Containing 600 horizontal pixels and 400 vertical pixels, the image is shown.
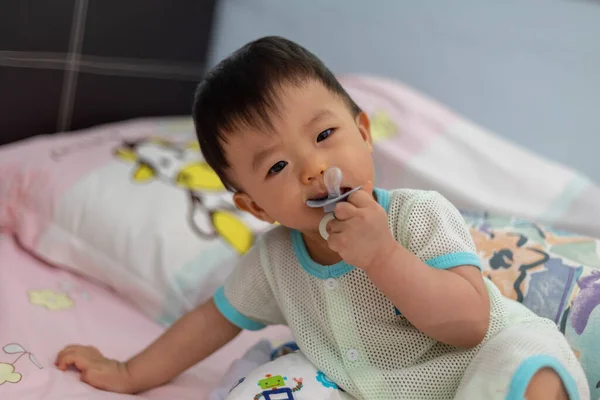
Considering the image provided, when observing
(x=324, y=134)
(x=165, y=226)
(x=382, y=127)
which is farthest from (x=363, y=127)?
(x=382, y=127)

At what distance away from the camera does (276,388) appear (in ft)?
2.90

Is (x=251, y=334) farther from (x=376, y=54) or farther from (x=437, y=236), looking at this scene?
(x=376, y=54)

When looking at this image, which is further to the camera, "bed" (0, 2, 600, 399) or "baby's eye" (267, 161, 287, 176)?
"bed" (0, 2, 600, 399)

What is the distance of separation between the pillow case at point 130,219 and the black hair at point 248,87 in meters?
0.44

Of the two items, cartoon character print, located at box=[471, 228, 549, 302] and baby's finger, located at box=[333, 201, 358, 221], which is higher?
baby's finger, located at box=[333, 201, 358, 221]

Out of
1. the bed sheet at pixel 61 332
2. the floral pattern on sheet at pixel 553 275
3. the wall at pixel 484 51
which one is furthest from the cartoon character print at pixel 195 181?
the wall at pixel 484 51

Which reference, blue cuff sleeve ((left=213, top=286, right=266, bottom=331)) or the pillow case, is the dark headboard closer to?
the pillow case

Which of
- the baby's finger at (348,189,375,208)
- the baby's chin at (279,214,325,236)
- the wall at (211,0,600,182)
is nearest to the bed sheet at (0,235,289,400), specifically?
the baby's chin at (279,214,325,236)

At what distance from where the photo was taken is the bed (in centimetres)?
105

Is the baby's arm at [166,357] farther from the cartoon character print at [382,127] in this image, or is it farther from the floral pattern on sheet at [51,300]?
the cartoon character print at [382,127]

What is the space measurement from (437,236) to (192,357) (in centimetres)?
42

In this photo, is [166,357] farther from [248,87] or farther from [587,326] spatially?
[587,326]

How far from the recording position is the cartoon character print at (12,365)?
0.98m

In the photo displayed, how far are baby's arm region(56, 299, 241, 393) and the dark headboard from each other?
797 mm
